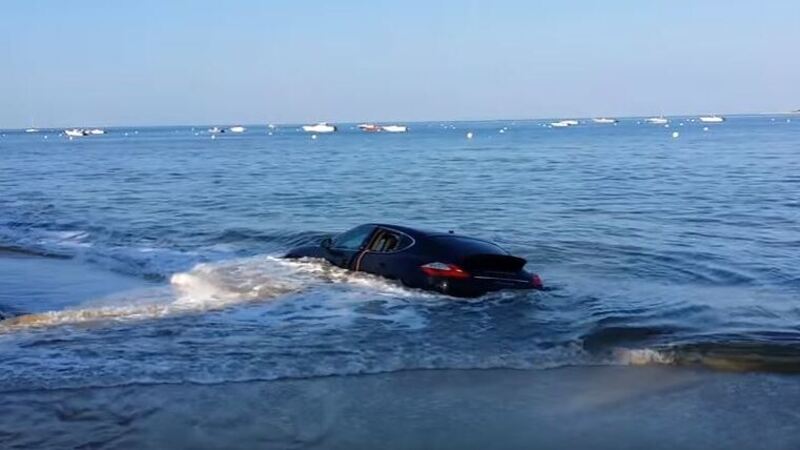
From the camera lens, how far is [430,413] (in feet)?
28.2

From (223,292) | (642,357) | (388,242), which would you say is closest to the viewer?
(642,357)

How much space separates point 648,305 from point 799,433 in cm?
658

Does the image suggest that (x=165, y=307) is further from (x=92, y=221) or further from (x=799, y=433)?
A: (x=92, y=221)

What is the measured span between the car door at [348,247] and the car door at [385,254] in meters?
0.19

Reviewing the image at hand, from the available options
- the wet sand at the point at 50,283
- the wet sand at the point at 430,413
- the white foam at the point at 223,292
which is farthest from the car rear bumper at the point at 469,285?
the wet sand at the point at 50,283

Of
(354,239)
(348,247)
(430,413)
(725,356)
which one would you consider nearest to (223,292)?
(348,247)

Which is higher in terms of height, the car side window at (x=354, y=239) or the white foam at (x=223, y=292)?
the car side window at (x=354, y=239)

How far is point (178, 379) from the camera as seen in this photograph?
9836 millimetres

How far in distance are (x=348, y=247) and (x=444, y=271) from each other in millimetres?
2805

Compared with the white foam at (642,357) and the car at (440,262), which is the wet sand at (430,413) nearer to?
the white foam at (642,357)

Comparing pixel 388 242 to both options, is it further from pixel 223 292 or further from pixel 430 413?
pixel 430 413

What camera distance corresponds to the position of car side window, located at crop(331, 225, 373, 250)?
16423 mm

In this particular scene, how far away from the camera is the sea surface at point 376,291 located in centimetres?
1095

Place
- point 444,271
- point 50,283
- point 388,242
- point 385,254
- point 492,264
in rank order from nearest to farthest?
point 444,271 < point 492,264 < point 385,254 < point 388,242 < point 50,283
